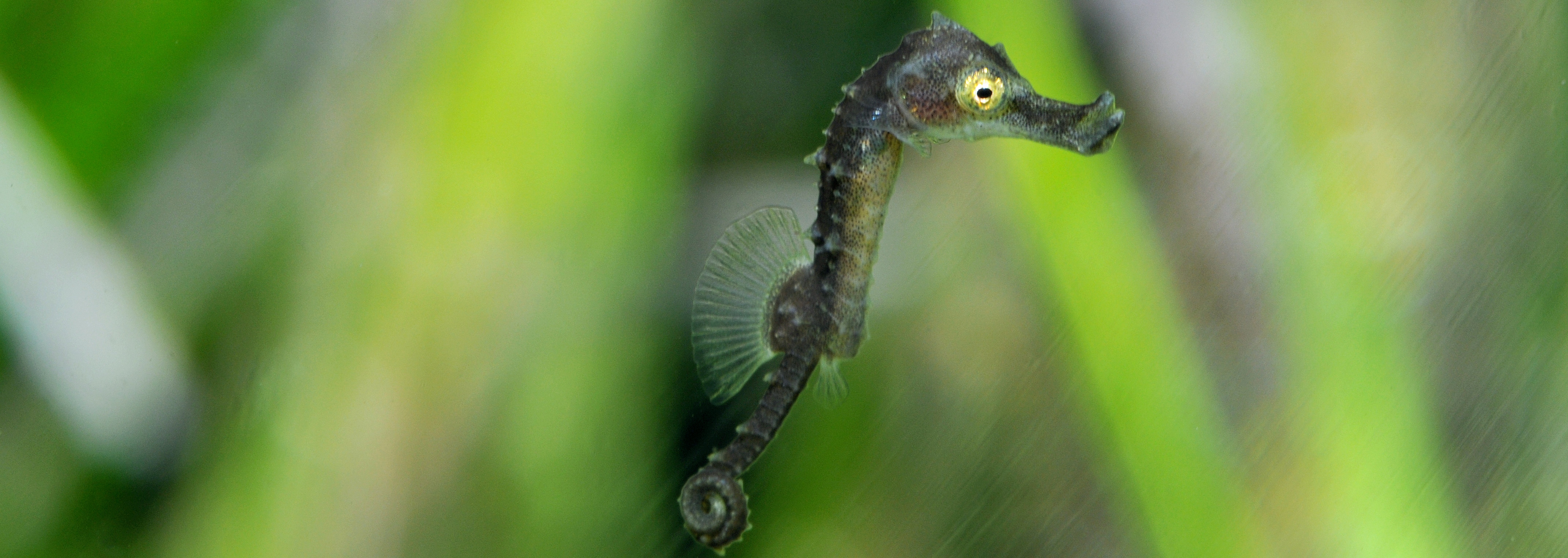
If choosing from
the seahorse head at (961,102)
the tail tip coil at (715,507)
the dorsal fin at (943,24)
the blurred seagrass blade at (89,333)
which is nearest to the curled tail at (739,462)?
the tail tip coil at (715,507)

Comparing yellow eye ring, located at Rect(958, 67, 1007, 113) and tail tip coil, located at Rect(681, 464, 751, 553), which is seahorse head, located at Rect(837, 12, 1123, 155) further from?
tail tip coil, located at Rect(681, 464, 751, 553)

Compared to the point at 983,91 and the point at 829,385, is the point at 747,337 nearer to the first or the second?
the point at 829,385

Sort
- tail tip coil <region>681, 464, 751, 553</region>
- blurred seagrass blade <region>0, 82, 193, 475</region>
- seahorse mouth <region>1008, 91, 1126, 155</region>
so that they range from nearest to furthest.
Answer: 1. seahorse mouth <region>1008, 91, 1126, 155</region>
2. tail tip coil <region>681, 464, 751, 553</region>
3. blurred seagrass blade <region>0, 82, 193, 475</region>

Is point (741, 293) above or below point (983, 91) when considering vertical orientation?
below

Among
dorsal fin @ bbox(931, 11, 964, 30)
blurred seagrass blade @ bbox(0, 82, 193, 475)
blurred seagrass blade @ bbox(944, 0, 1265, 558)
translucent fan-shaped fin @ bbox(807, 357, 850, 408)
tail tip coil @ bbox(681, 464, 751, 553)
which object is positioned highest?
dorsal fin @ bbox(931, 11, 964, 30)

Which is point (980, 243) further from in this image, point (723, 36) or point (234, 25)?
point (234, 25)

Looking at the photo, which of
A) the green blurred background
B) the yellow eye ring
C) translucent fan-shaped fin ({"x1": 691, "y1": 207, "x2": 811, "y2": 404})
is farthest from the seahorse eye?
translucent fan-shaped fin ({"x1": 691, "y1": 207, "x2": 811, "y2": 404})

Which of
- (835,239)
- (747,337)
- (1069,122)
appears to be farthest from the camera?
(747,337)

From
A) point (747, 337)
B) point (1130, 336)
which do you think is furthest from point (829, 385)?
point (1130, 336)
